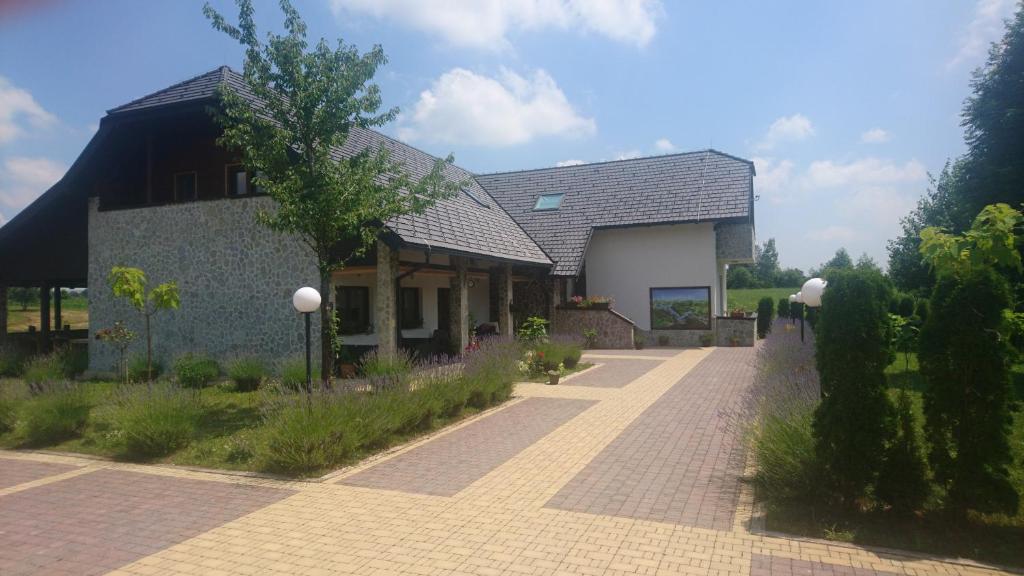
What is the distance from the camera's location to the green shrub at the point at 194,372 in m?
13.1

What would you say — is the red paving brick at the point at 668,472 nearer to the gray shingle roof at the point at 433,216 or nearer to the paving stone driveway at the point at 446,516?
the paving stone driveway at the point at 446,516

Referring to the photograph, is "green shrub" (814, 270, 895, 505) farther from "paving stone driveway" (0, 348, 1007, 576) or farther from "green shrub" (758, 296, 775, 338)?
"green shrub" (758, 296, 775, 338)

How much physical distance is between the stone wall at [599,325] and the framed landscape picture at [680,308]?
1638 millimetres

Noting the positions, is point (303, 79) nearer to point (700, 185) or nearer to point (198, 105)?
point (198, 105)

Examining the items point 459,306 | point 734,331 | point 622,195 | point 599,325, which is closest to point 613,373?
point 459,306

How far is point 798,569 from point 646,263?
19.5 m

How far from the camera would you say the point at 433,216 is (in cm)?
1538

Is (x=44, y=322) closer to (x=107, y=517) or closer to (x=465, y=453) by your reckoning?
(x=107, y=517)

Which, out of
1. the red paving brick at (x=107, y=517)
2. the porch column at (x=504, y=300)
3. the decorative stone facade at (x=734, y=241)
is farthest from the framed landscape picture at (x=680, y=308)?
the red paving brick at (x=107, y=517)

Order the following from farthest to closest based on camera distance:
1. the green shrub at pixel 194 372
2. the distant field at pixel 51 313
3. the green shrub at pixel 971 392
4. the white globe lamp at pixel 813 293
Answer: the distant field at pixel 51 313
the green shrub at pixel 194 372
the white globe lamp at pixel 813 293
the green shrub at pixel 971 392

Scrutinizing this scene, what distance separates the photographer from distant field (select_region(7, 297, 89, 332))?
33.0 metres

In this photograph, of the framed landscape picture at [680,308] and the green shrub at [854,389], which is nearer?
the green shrub at [854,389]

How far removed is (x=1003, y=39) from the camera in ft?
49.5

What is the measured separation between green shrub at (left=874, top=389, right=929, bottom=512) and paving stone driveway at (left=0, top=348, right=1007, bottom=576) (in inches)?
29.0
